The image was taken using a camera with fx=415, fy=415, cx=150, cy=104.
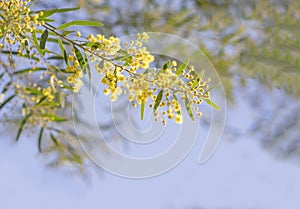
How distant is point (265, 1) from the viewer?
1.32m

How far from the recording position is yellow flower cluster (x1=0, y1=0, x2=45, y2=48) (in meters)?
0.51

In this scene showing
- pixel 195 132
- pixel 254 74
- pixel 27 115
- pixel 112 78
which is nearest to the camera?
pixel 112 78

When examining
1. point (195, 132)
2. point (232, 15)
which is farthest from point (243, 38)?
point (195, 132)

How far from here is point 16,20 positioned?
0.51 metres

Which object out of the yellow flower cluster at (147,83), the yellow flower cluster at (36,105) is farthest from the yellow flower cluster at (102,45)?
the yellow flower cluster at (36,105)

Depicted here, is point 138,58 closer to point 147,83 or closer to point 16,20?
point 147,83

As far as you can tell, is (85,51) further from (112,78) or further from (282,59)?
(282,59)

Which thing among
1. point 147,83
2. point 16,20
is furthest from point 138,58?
point 16,20

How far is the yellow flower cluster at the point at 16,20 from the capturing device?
51cm

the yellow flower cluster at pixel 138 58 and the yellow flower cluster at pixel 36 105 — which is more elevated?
the yellow flower cluster at pixel 138 58

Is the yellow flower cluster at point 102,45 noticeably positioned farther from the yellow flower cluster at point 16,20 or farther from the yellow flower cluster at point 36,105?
the yellow flower cluster at point 36,105

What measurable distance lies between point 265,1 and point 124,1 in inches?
18.1

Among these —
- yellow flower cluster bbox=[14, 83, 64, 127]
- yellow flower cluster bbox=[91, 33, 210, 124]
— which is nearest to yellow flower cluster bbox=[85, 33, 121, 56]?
yellow flower cluster bbox=[91, 33, 210, 124]

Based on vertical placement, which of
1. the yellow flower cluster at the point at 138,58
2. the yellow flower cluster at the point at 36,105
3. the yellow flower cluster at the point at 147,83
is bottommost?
the yellow flower cluster at the point at 36,105
